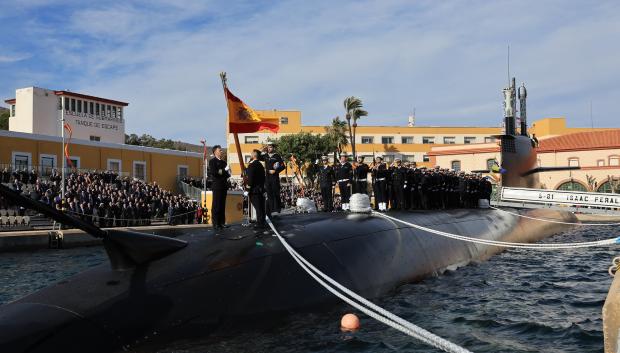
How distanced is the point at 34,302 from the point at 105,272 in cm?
83

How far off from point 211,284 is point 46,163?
31.1 metres

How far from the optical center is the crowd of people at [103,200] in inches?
1009

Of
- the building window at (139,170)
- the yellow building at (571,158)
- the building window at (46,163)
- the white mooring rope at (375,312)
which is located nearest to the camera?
the white mooring rope at (375,312)

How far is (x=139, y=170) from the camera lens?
1585 inches

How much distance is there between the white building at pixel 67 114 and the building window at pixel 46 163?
31.0 feet

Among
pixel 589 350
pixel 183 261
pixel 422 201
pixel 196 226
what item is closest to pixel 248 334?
pixel 183 261

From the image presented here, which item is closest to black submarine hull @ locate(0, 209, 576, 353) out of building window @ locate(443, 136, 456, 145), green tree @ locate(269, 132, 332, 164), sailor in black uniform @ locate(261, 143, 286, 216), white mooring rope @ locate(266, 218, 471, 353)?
white mooring rope @ locate(266, 218, 471, 353)

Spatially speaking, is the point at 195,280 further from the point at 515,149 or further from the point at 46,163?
the point at 46,163

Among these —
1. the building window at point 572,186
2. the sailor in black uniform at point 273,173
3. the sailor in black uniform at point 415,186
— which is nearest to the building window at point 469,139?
the building window at point 572,186

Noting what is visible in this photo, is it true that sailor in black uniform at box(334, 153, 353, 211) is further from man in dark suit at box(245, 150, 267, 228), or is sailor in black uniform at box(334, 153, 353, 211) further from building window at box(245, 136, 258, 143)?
building window at box(245, 136, 258, 143)

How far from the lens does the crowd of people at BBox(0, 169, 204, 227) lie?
2562 cm

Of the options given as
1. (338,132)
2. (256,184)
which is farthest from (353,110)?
(256,184)

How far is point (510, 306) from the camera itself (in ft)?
28.9

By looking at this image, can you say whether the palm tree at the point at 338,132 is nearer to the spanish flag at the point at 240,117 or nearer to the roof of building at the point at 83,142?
the roof of building at the point at 83,142
